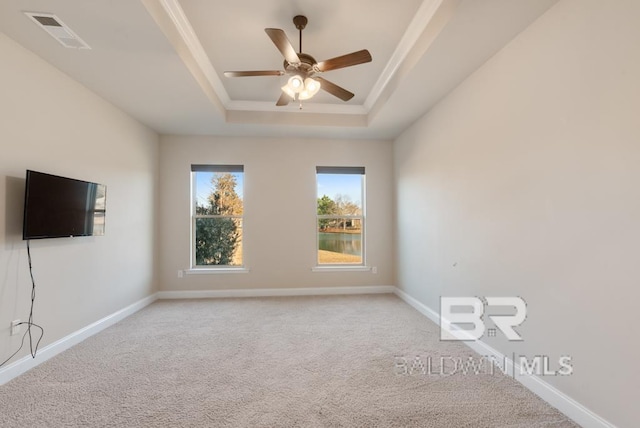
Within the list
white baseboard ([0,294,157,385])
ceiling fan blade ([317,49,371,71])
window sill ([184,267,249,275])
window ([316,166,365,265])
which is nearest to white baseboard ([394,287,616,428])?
window ([316,166,365,265])

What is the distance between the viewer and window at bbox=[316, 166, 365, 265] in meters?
4.90

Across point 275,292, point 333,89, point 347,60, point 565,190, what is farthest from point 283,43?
point 275,292

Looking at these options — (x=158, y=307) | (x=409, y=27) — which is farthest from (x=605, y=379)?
(x=158, y=307)

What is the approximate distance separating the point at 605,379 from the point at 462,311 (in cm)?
134

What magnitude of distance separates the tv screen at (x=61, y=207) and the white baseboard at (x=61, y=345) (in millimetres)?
983

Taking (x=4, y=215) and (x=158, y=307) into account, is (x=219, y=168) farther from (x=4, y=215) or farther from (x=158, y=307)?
(x=4, y=215)

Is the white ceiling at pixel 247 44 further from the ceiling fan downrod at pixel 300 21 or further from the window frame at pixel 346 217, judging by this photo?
the window frame at pixel 346 217

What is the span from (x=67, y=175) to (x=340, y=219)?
352 cm

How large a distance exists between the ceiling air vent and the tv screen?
1048 mm

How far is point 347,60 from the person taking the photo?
224 centimetres

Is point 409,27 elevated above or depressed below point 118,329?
above

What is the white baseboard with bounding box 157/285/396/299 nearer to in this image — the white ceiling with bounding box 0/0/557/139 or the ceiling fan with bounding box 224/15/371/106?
the white ceiling with bounding box 0/0/557/139

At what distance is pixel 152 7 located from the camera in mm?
2031

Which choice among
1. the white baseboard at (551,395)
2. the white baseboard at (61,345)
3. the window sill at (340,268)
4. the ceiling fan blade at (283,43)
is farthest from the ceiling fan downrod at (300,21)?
the white baseboard at (61,345)
